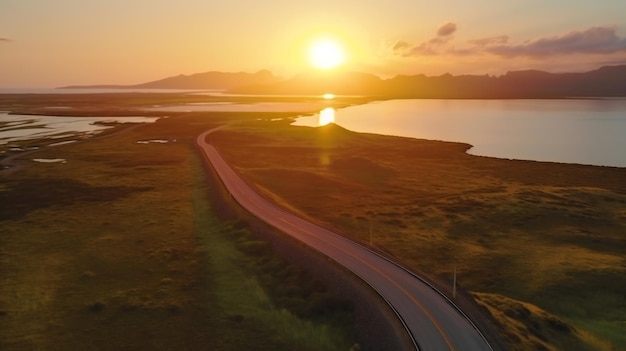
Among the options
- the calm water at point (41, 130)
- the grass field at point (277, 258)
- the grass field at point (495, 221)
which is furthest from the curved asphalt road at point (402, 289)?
the calm water at point (41, 130)

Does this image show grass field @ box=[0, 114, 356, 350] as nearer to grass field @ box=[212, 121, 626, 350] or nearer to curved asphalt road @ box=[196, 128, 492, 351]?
curved asphalt road @ box=[196, 128, 492, 351]

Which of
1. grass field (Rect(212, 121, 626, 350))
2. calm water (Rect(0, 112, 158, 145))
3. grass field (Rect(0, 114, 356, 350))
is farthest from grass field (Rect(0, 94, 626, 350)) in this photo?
calm water (Rect(0, 112, 158, 145))

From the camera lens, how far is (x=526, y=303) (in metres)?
42.1

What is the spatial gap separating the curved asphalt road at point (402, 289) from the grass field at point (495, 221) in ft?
9.95

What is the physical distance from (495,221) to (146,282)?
49755 mm

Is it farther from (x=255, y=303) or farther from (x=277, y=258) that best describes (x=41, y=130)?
(x=255, y=303)

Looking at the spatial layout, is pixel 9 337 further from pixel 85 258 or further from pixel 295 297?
pixel 295 297

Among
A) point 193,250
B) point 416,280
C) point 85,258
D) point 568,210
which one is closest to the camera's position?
point 416,280

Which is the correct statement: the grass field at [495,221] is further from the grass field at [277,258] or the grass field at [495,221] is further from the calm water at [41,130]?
the calm water at [41,130]

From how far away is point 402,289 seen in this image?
39.3 metres

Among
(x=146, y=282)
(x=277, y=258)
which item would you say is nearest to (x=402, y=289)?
(x=277, y=258)

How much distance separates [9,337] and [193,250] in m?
21.8

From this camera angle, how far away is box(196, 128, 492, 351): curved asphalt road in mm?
31781

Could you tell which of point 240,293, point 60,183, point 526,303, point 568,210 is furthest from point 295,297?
point 60,183
